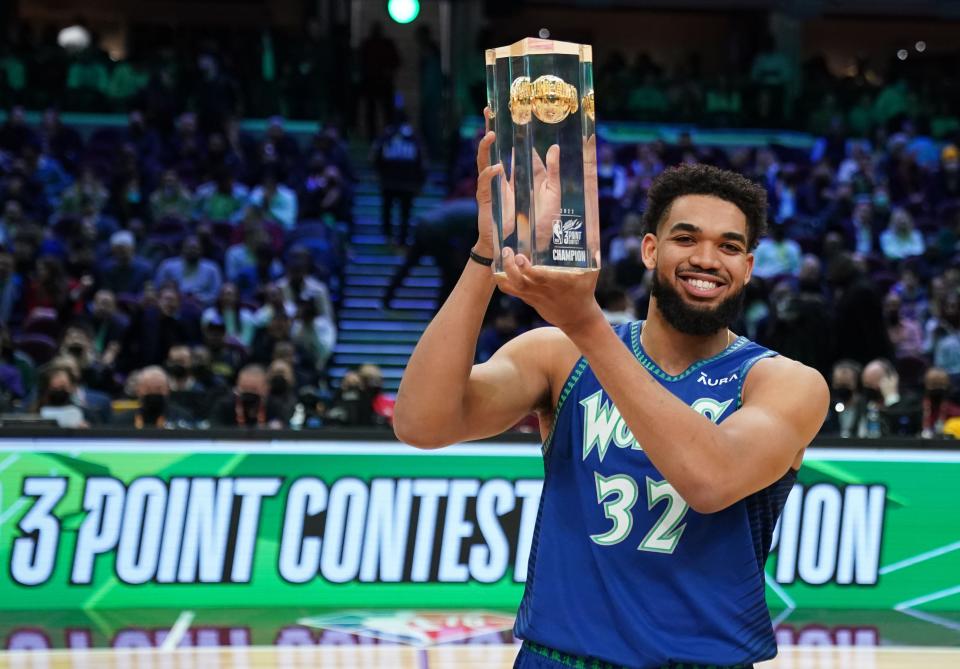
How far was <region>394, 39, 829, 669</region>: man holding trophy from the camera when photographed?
2.13 metres

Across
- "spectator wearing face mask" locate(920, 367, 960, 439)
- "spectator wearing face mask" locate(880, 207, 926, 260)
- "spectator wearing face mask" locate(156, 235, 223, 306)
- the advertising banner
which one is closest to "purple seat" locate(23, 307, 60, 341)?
"spectator wearing face mask" locate(156, 235, 223, 306)

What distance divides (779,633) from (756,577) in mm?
4608

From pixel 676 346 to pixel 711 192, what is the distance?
0.93 ft

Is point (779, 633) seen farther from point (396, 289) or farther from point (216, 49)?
→ point (216, 49)

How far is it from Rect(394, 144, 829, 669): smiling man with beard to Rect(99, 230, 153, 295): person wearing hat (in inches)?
397

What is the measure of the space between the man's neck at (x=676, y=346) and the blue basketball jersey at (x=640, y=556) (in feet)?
0.11

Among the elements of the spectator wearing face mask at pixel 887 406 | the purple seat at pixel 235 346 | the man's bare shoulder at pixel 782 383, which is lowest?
the spectator wearing face mask at pixel 887 406

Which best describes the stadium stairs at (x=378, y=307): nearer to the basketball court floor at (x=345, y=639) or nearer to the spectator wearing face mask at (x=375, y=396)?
the spectator wearing face mask at (x=375, y=396)

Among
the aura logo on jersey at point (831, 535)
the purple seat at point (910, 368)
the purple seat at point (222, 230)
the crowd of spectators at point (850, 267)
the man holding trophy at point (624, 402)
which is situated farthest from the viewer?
the purple seat at point (222, 230)

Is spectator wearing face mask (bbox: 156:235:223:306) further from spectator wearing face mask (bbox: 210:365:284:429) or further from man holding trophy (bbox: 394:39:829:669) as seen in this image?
man holding trophy (bbox: 394:39:829:669)

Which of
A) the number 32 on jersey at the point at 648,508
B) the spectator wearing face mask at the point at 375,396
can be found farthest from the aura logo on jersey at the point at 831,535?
the number 32 on jersey at the point at 648,508

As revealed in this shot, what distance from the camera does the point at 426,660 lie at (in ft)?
20.1

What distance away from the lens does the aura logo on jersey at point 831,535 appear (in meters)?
7.34

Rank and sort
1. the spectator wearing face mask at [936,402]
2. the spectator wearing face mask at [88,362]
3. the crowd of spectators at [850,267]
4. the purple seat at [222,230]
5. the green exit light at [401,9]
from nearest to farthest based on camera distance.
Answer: the spectator wearing face mask at [936,402]
the crowd of spectators at [850,267]
the spectator wearing face mask at [88,362]
the purple seat at [222,230]
the green exit light at [401,9]
